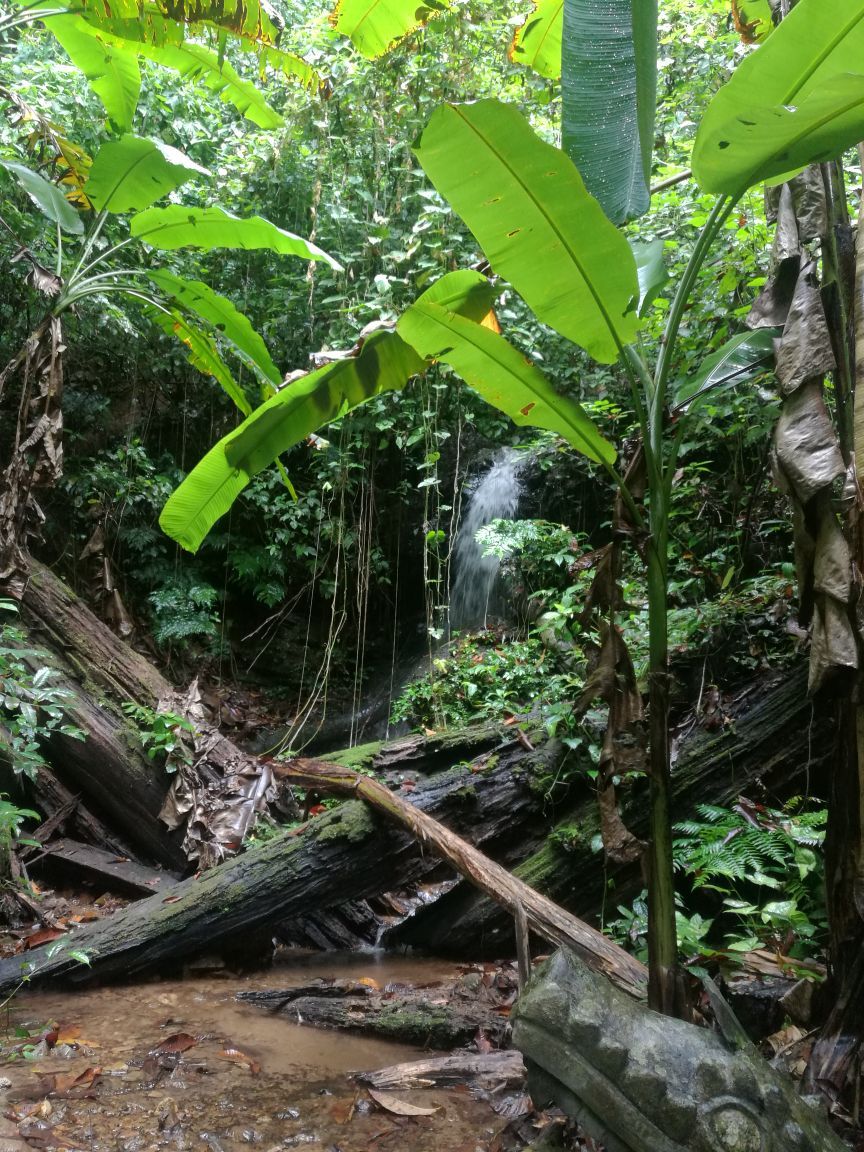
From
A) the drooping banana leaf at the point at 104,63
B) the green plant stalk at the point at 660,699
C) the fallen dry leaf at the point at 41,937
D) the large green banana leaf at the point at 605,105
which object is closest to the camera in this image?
the green plant stalk at the point at 660,699

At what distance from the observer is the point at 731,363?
2.79m

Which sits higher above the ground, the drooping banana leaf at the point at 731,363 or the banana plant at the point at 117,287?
the banana plant at the point at 117,287

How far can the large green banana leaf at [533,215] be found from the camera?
7.14ft

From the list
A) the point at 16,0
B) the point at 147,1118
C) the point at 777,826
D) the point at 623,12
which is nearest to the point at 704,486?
the point at 777,826

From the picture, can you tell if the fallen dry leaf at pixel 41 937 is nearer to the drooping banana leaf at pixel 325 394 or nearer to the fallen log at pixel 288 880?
the fallen log at pixel 288 880

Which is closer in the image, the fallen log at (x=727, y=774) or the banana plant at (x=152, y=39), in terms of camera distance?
the fallen log at (x=727, y=774)

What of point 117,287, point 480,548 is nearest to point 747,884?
point 117,287

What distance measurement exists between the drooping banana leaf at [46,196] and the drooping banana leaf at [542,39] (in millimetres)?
2730

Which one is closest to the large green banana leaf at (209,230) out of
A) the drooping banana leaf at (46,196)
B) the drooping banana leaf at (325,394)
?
the drooping banana leaf at (46,196)

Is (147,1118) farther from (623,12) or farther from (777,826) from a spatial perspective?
(623,12)

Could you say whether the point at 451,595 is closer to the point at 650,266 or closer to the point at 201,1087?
the point at 650,266

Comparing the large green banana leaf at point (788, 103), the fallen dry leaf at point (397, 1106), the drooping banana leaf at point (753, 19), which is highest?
the drooping banana leaf at point (753, 19)

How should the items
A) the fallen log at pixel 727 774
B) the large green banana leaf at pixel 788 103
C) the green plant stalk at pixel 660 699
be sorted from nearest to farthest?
the large green banana leaf at pixel 788 103
the green plant stalk at pixel 660 699
the fallen log at pixel 727 774

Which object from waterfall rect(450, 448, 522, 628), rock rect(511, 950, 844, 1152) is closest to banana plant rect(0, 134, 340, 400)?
waterfall rect(450, 448, 522, 628)
